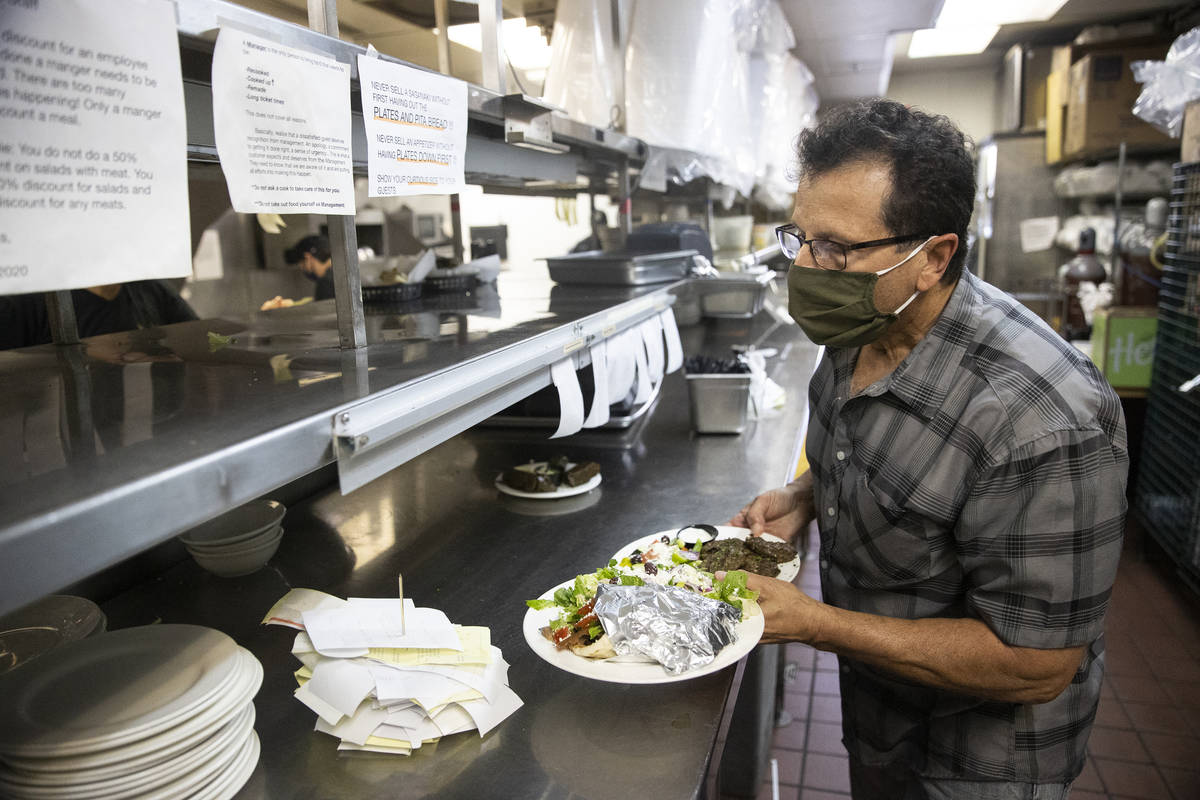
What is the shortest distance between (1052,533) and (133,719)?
4.25 ft

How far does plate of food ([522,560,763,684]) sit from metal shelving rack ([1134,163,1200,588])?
3.08 metres

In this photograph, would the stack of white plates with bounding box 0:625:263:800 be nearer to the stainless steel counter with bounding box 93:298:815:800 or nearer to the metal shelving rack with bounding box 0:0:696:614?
the stainless steel counter with bounding box 93:298:815:800

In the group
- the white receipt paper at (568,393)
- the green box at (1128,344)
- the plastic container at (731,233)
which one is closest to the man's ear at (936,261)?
the white receipt paper at (568,393)

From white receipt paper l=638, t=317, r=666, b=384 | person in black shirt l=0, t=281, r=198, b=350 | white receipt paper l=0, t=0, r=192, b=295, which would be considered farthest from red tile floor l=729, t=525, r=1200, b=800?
person in black shirt l=0, t=281, r=198, b=350

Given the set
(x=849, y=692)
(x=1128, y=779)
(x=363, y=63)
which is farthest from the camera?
(x=1128, y=779)

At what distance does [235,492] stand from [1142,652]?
3.86m

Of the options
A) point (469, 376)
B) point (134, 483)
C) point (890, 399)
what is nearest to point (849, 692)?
point (890, 399)

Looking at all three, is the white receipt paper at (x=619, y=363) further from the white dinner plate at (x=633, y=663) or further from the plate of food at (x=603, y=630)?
the white dinner plate at (x=633, y=663)

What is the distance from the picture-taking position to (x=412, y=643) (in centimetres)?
120

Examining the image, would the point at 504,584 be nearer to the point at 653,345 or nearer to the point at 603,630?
the point at 603,630

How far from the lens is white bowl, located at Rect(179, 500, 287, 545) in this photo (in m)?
1.64

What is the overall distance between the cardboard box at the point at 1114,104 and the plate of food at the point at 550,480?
6437 mm

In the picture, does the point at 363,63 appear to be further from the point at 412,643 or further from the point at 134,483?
the point at 412,643

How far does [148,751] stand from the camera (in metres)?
0.88
